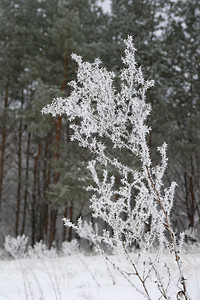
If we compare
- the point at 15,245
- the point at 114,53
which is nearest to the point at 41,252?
the point at 15,245

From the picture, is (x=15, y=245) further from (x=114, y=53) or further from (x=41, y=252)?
(x=114, y=53)

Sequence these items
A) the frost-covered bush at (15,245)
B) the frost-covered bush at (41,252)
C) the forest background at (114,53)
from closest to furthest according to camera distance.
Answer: the frost-covered bush at (15,245) → the frost-covered bush at (41,252) → the forest background at (114,53)

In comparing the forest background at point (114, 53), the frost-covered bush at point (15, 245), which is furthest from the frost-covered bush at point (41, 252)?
the forest background at point (114, 53)

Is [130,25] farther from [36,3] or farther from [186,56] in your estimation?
[36,3]

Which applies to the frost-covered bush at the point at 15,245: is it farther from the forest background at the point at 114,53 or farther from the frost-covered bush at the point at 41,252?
the forest background at the point at 114,53

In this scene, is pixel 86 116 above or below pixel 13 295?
above

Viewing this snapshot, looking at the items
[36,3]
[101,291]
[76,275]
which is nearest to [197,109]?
[36,3]

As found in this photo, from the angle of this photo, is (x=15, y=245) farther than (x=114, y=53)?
No

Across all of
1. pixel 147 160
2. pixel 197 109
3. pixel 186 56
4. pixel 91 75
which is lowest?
pixel 147 160

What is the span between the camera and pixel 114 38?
12078 mm

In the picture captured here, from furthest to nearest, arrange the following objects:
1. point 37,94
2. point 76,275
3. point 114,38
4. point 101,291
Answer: point 114,38, point 37,94, point 76,275, point 101,291

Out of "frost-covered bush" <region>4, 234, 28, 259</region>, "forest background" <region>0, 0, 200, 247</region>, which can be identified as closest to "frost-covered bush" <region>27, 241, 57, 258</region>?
"frost-covered bush" <region>4, 234, 28, 259</region>

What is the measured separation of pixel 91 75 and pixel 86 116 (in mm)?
286

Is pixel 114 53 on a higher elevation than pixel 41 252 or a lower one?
higher
